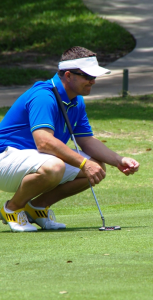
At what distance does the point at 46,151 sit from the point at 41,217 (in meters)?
0.80

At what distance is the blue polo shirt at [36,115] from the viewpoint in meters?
4.37

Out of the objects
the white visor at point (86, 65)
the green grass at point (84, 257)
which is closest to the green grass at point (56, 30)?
the green grass at point (84, 257)

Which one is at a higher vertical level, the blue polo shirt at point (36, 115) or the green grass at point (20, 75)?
the blue polo shirt at point (36, 115)

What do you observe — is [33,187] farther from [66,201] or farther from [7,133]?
[66,201]

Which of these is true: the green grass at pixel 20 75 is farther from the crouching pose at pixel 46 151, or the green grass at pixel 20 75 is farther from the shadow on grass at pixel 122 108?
the crouching pose at pixel 46 151

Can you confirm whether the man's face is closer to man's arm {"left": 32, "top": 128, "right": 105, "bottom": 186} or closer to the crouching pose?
the crouching pose

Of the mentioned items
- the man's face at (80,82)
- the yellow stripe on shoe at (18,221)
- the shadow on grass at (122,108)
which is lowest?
the shadow on grass at (122,108)

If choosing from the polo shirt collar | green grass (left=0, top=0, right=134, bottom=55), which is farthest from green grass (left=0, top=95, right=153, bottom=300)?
green grass (left=0, top=0, right=134, bottom=55)

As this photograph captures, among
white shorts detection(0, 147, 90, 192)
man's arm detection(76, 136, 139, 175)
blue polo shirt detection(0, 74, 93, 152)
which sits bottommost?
man's arm detection(76, 136, 139, 175)

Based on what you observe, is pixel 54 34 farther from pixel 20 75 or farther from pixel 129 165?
pixel 129 165

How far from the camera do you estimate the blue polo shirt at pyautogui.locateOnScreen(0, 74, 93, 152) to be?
4.37m

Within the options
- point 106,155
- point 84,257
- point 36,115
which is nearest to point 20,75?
point 106,155

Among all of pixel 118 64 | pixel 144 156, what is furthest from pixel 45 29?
pixel 144 156

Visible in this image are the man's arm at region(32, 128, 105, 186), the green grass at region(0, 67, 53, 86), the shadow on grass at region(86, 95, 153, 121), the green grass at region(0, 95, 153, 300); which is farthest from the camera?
the green grass at region(0, 67, 53, 86)
